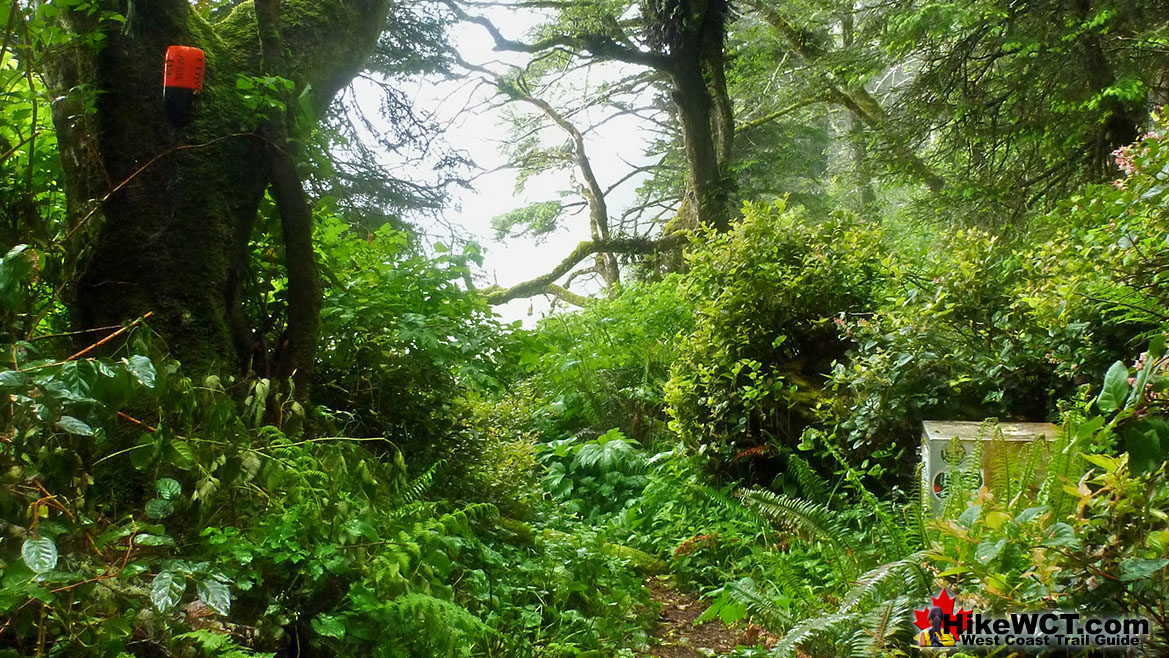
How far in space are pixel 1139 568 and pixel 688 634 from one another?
2205 millimetres

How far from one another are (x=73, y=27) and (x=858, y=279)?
478 cm

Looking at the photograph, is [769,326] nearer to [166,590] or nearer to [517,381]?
[517,381]

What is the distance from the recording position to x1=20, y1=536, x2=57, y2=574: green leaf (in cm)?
140

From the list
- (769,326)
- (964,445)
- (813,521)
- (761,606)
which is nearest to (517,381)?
(769,326)

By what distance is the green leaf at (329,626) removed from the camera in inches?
82.1

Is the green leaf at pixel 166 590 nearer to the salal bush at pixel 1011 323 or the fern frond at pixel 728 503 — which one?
the fern frond at pixel 728 503

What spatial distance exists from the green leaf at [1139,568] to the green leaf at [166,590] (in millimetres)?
2246

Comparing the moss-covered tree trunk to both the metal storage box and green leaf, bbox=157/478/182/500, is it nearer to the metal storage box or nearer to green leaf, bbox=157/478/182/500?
green leaf, bbox=157/478/182/500

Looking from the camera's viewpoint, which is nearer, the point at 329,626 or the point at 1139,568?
the point at 1139,568

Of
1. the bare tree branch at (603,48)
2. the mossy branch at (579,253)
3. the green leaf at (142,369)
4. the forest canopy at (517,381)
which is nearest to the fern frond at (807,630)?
the forest canopy at (517,381)

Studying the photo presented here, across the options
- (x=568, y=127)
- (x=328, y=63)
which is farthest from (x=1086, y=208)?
(x=568, y=127)

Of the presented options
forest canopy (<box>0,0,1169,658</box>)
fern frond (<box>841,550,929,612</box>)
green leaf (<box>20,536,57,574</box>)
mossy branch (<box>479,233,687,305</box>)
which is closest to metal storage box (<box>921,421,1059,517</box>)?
forest canopy (<box>0,0,1169,658</box>)

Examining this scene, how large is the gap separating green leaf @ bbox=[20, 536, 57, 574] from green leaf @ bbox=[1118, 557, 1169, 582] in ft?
7.89

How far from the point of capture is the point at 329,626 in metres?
2.11
